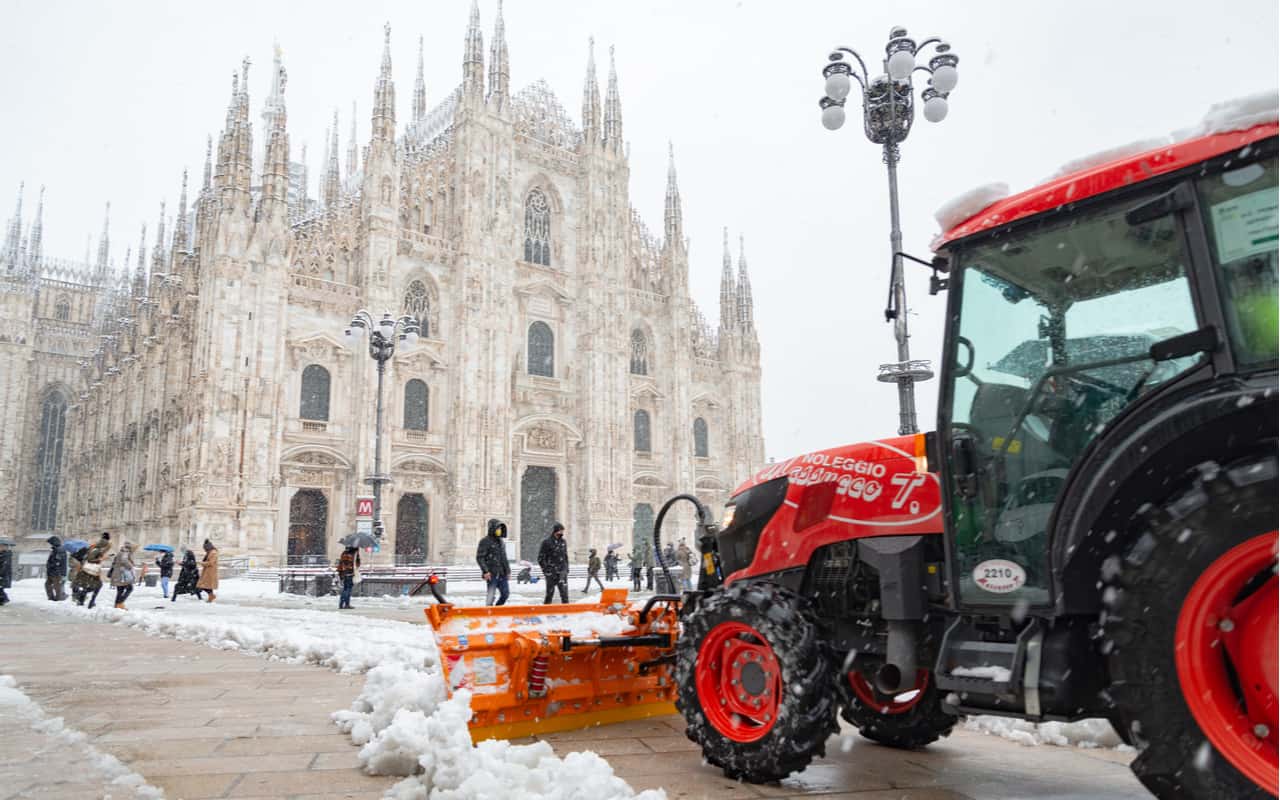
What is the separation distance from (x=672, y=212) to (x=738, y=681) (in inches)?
1566

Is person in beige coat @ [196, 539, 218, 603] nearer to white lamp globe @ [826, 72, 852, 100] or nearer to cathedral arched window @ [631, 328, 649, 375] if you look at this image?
white lamp globe @ [826, 72, 852, 100]

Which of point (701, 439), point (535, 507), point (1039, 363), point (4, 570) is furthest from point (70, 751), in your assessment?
point (701, 439)

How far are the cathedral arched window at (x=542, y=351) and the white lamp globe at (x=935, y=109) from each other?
26554 millimetres

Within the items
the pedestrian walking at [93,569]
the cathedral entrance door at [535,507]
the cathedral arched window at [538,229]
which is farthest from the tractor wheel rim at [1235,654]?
the cathedral arched window at [538,229]

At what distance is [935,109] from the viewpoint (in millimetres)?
11445

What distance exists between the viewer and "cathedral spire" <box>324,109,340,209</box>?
3681 centimetres

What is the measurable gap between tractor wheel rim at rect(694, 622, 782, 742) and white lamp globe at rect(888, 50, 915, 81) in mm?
9183

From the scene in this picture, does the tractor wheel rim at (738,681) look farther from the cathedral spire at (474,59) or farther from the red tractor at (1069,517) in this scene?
the cathedral spire at (474,59)

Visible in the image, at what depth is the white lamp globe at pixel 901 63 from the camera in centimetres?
1087

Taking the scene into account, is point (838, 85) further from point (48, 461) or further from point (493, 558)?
point (48, 461)

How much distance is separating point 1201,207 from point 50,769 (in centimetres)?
487

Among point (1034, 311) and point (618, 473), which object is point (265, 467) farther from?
point (1034, 311)

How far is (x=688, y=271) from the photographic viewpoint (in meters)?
41.7

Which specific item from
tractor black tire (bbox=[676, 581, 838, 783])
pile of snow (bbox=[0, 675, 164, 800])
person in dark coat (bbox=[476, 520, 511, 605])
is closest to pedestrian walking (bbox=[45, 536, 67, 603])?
person in dark coat (bbox=[476, 520, 511, 605])
